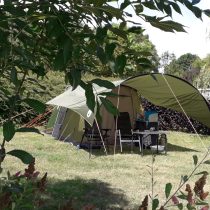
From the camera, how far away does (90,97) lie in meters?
1.14

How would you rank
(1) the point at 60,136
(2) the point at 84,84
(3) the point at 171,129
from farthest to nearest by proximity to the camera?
(3) the point at 171,129
(1) the point at 60,136
(2) the point at 84,84

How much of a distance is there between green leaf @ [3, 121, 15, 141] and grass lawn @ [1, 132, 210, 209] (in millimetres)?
3712

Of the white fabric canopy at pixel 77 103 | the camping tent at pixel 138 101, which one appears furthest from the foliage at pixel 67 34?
the camping tent at pixel 138 101

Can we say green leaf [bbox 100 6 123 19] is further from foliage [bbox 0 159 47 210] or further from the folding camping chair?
the folding camping chair

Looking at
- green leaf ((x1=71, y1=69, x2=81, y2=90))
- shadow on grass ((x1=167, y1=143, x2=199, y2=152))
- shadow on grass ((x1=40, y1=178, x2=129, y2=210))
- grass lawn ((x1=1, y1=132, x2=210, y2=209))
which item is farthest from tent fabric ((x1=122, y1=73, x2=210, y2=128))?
green leaf ((x1=71, y1=69, x2=81, y2=90))

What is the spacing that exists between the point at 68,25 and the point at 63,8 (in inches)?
2.6

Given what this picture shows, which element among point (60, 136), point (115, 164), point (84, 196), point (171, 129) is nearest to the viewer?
point (84, 196)

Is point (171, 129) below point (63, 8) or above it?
below

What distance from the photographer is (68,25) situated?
126 centimetres

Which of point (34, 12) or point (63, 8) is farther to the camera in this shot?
point (63, 8)

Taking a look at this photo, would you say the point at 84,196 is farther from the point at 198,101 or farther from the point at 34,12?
the point at 198,101

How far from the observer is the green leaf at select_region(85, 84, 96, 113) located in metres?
1.13

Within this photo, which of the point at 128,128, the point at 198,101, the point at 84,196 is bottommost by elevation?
the point at 84,196

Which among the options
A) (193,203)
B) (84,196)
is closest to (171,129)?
(84,196)
